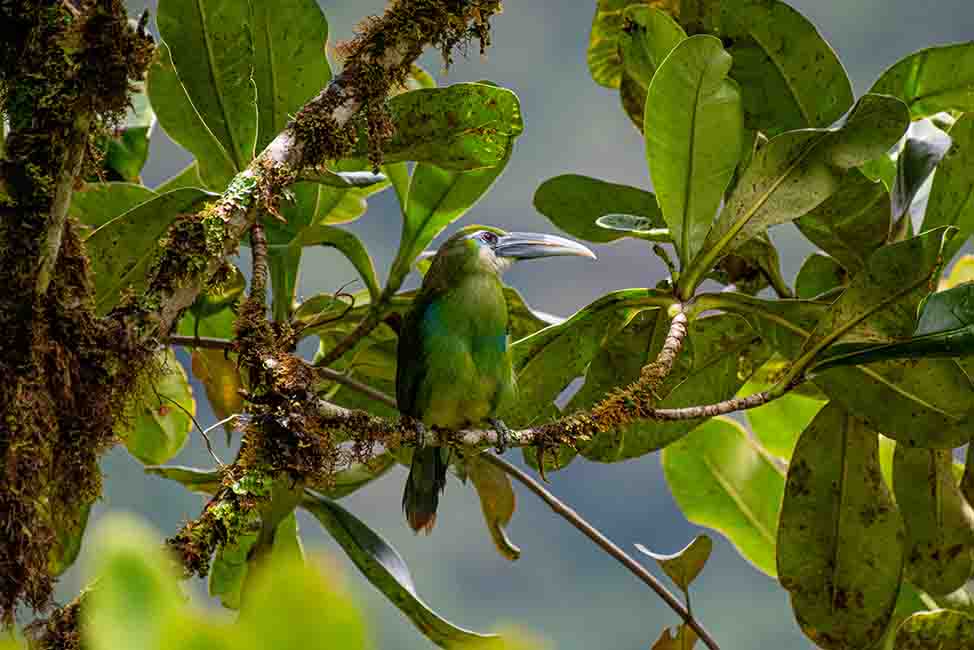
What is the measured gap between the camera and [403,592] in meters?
2.17

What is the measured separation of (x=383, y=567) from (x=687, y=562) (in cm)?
→ 64

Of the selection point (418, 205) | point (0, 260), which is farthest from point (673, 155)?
point (0, 260)

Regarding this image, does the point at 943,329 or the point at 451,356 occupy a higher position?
the point at 451,356

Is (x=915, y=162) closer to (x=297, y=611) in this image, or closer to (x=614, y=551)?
(x=614, y=551)

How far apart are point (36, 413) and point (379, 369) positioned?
133cm

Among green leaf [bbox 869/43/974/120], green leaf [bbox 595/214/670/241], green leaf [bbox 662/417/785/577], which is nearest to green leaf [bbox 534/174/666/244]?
green leaf [bbox 595/214/670/241]

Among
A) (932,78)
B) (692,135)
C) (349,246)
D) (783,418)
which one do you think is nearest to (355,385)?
(349,246)

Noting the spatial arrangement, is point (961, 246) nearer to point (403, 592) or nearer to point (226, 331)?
point (403, 592)

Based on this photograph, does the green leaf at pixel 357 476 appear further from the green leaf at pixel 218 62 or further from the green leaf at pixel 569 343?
the green leaf at pixel 218 62

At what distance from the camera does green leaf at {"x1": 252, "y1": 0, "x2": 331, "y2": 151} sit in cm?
217

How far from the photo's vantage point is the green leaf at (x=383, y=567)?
2.04 m

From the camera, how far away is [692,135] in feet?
7.03

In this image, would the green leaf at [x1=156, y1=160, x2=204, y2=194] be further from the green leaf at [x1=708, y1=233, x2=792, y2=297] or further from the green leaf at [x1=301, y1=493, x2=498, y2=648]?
the green leaf at [x1=708, y1=233, x2=792, y2=297]

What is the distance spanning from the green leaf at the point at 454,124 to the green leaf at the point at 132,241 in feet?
1.08
